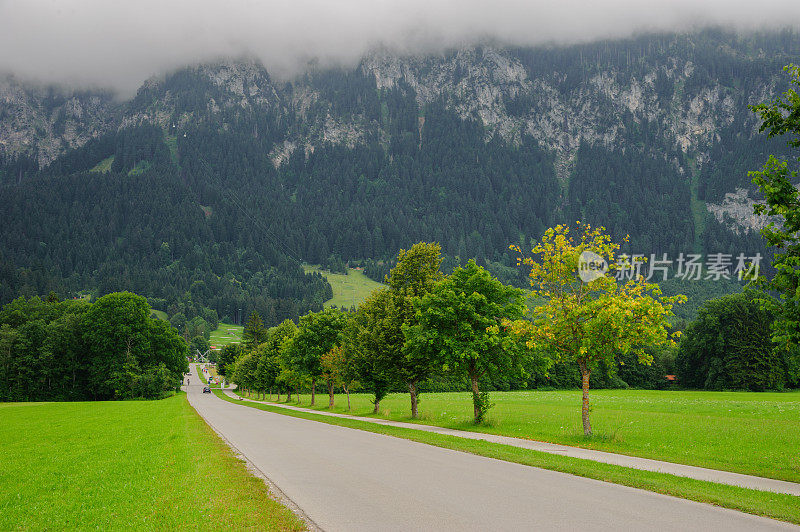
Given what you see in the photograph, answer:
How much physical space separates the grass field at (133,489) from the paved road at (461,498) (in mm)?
1170

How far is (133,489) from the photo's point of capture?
1250 cm

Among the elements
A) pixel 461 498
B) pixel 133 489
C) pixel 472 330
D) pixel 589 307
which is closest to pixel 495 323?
pixel 472 330

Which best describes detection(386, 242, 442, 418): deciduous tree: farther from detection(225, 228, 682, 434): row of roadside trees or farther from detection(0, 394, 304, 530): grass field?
detection(0, 394, 304, 530): grass field

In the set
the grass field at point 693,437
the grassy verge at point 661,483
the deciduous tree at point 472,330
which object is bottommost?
the grass field at point 693,437

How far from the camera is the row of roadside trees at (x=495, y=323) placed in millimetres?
24750

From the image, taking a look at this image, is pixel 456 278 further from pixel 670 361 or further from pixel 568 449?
pixel 670 361

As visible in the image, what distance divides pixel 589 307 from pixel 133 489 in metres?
20.1

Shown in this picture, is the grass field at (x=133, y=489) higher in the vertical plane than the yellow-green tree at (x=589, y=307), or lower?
lower

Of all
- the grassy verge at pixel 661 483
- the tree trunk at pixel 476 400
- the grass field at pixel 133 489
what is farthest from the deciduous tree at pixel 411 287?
the grass field at pixel 133 489

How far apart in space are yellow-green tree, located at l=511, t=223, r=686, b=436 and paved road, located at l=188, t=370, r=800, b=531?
946 centimetres

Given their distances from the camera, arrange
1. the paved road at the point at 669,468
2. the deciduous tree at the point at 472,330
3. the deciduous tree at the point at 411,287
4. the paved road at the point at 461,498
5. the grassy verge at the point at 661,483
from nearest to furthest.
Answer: the paved road at the point at 461,498 < the grassy verge at the point at 661,483 < the paved road at the point at 669,468 < the deciduous tree at the point at 472,330 < the deciduous tree at the point at 411,287

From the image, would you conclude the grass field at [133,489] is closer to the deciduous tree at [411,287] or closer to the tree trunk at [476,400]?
the tree trunk at [476,400]

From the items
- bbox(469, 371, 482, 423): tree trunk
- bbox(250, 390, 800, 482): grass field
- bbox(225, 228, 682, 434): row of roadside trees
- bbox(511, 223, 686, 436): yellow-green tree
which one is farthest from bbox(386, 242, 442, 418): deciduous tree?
bbox(511, 223, 686, 436): yellow-green tree

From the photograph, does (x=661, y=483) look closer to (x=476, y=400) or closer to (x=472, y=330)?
(x=472, y=330)
